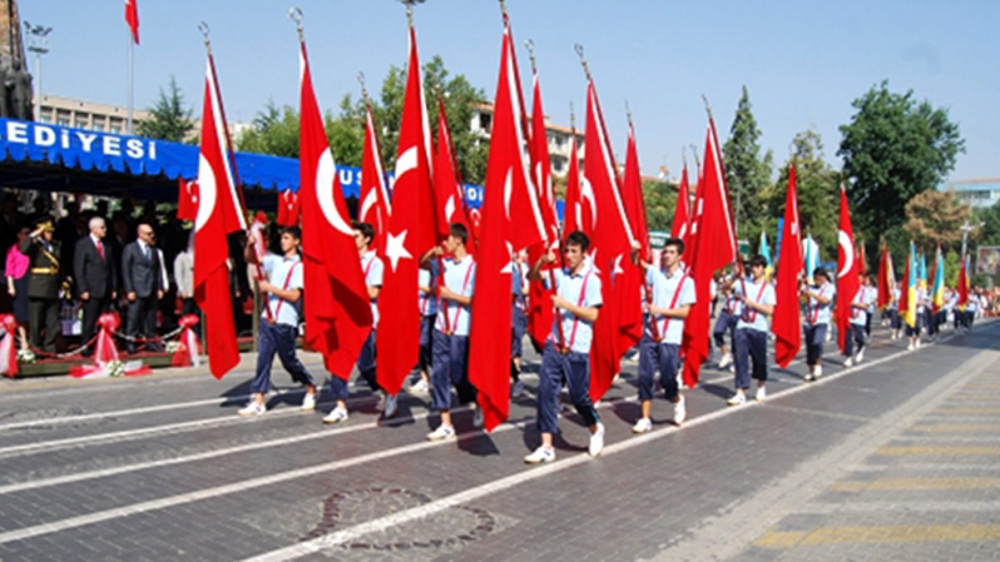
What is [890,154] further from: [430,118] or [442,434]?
A: [442,434]

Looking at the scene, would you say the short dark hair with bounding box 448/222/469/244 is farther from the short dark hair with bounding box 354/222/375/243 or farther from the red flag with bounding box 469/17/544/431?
the short dark hair with bounding box 354/222/375/243

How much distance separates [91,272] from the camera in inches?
491

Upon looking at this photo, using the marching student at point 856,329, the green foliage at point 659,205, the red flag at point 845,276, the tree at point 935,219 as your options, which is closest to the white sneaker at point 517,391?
the red flag at point 845,276

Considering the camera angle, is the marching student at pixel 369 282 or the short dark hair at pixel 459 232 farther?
the marching student at pixel 369 282

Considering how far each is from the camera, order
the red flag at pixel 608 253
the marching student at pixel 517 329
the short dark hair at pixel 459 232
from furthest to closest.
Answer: the marching student at pixel 517 329, the short dark hair at pixel 459 232, the red flag at pixel 608 253

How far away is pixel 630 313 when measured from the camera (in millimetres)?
9266

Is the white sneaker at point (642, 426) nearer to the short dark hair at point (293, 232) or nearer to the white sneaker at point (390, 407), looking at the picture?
the white sneaker at point (390, 407)

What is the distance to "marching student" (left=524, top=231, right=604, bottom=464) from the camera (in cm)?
734

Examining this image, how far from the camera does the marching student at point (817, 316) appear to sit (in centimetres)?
1461

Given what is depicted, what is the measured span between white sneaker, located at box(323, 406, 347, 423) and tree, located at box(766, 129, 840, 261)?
38571 mm

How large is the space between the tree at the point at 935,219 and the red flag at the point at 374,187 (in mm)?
59646

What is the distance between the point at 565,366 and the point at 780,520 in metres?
2.20

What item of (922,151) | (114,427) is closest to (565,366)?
(114,427)

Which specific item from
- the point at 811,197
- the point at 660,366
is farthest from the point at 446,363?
the point at 811,197
